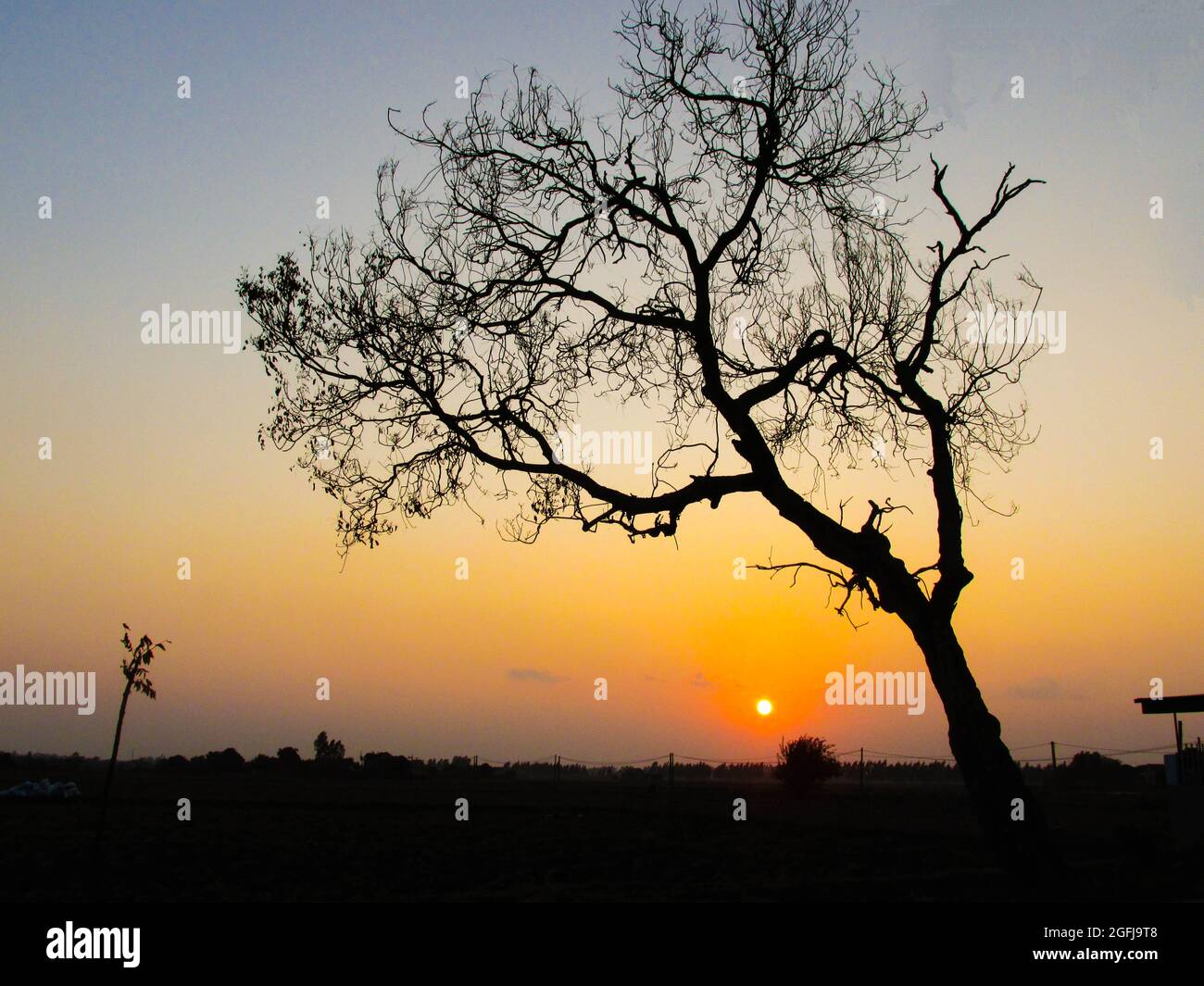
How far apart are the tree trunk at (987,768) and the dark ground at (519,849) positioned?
1798 millimetres

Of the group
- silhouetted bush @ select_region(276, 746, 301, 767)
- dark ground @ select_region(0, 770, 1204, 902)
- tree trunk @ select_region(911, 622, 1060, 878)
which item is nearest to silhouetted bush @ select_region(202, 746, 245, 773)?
silhouetted bush @ select_region(276, 746, 301, 767)

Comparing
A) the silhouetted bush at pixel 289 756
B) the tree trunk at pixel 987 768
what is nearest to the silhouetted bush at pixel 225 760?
the silhouetted bush at pixel 289 756

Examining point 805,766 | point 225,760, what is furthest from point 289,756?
point 805,766

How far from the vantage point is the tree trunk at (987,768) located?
1299cm

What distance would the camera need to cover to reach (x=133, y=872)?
28000 mm

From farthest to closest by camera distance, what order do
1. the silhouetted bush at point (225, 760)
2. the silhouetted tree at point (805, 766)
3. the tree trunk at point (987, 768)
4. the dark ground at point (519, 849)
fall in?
the silhouetted bush at point (225, 760)
the silhouetted tree at point (805, 766)
the dark ground at point (519, 849)
the tree trunk at point (987, 768)

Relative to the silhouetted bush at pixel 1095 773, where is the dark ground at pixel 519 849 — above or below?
above

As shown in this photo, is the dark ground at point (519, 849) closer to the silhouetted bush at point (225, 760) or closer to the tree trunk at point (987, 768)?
the tree trunk at point (987, 768)

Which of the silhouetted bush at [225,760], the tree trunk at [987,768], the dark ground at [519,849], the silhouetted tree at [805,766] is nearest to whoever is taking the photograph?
the tree trunk at [987,768]

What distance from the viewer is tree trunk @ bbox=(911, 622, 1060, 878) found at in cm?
1299

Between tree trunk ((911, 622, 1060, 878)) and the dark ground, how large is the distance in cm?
180
